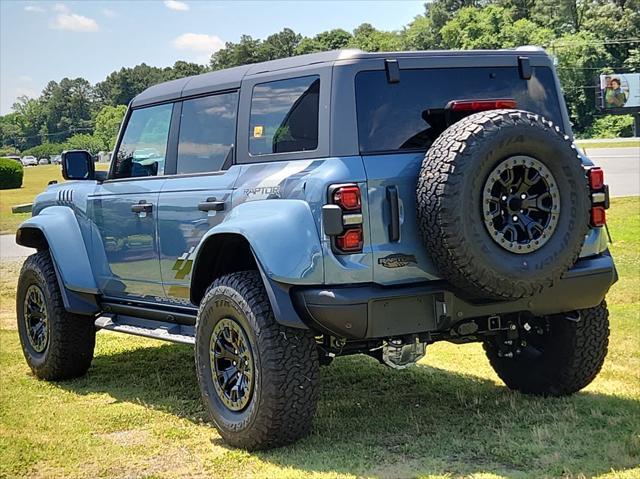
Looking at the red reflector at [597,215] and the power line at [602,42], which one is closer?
the red reflector at [597,215]

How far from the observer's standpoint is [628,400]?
560cm

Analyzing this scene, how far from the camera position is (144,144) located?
6426 millimetres

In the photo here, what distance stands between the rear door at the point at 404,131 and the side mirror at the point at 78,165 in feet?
9.27

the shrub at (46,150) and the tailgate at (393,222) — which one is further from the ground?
the tailgate at (393,222)

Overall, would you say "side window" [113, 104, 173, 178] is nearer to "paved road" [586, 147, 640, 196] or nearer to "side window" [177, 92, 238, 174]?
"side window" [177, 92, 238, 174]

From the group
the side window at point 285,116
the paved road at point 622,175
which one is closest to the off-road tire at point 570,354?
the side window at point 285,116

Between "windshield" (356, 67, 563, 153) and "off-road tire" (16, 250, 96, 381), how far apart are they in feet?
10.6

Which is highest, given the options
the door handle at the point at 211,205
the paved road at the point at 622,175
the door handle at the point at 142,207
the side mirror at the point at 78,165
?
the side mirror at the point at 78,165

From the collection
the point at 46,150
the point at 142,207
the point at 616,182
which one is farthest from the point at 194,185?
the point at 46,150

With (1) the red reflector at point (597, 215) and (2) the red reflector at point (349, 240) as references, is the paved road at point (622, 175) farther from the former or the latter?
(2) the red reflector at point (349, 240)

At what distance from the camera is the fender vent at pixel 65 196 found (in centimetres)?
698

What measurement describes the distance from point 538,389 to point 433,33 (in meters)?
114

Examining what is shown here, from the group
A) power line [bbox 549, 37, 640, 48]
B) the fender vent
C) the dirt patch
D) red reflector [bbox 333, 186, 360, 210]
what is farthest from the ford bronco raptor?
power line [bbox 549, 37, 640, 48]

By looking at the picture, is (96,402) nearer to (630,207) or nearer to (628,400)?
(628,400)
